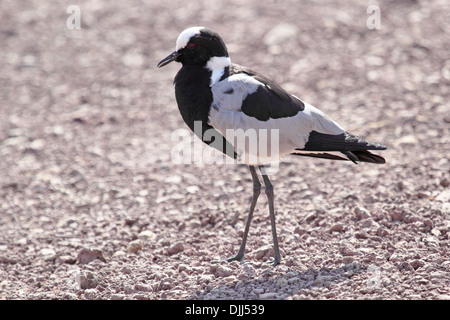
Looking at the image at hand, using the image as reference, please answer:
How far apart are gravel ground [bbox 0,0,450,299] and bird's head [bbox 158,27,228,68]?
5.03ft

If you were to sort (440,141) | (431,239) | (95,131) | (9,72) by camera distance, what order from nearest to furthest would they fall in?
(431,239) → (440,141) → (95,131) → (9,72)

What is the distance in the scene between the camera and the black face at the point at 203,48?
5.38m

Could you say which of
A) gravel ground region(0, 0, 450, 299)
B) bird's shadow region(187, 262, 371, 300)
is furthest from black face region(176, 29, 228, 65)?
bird's shadow region(187, 262, 371, 300)

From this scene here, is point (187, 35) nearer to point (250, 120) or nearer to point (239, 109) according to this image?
point (239, 109)

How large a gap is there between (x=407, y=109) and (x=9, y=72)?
5554mm

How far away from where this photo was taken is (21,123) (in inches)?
345

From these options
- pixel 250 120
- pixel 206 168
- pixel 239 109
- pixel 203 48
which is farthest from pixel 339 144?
pixel 206 168

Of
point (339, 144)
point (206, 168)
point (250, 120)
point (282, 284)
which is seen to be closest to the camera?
point (282, 284)

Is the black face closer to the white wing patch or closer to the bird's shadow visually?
the white wing patch

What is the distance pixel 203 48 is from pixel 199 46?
1.3 inches

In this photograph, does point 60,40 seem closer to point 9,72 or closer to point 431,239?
point 9,72

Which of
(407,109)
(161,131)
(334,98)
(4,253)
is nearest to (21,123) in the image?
(161,131)

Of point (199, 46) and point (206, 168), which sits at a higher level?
point (199, 46)

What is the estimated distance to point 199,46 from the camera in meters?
5.39
